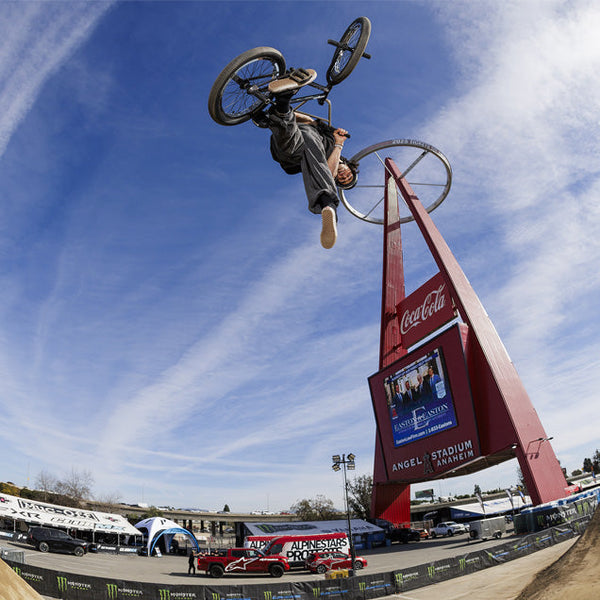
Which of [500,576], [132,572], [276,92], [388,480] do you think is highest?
[276,92]

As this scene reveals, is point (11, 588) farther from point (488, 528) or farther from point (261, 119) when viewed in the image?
point (488, 528)

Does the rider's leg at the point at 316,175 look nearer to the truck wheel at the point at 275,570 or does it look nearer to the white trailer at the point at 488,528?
the truck wheel at the point at 275,570

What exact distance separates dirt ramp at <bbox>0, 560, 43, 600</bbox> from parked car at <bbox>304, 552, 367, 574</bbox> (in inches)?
808

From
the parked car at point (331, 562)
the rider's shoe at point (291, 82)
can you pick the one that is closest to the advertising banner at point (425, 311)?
the parked car at point (331, 562)

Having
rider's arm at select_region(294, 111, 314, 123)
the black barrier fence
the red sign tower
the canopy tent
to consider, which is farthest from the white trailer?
rider's arm at select_region(294, 111, 314, 123)

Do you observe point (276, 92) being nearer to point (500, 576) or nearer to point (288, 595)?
point (288, 595)

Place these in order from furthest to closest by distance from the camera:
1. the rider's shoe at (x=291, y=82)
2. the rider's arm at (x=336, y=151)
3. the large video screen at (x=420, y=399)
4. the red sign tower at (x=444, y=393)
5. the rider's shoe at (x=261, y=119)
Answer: the large video screen at (x=420, y=399)
the red sign tower at (x=444, y=393)
the rider's arm at (x=336, y=151)
the rider's shoe at (x=261, y=119)
the rider's shoe at (x=291, y=82)

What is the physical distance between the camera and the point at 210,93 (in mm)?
7762

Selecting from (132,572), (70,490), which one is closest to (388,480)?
(132,572)

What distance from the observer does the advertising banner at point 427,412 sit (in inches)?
1346

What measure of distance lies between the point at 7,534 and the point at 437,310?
3942cm

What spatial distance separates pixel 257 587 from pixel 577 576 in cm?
1289

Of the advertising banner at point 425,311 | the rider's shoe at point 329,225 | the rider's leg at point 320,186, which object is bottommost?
the rider's shoe at point 329,225

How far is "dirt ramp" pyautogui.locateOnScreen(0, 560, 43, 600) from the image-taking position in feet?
21.6
